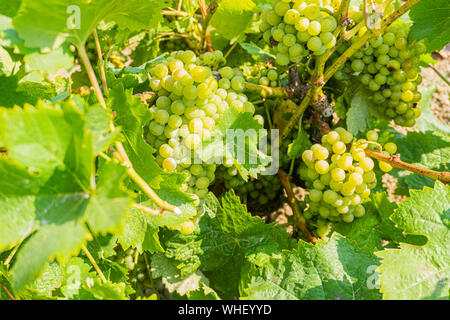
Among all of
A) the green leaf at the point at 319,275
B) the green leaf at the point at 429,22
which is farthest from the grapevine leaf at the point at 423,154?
the green leaf at the point at 319,275

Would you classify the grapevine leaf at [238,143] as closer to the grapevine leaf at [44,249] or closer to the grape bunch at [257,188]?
the grape bunch at [257,188]

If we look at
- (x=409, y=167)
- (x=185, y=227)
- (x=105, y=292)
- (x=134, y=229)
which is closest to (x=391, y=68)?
(x=409, y=167)

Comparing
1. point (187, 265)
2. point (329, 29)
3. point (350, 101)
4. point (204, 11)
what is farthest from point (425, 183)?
point (204, 11)

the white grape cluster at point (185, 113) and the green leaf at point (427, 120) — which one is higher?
the white grape cluster at point (185, 113)

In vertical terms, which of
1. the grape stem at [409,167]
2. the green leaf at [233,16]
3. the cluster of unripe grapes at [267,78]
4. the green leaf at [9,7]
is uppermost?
the green leaf at [9,7]

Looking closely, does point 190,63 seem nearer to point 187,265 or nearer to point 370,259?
point 187,265

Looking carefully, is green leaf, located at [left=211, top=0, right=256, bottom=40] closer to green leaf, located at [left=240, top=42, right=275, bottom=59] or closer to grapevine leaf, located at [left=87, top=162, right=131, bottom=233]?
green leaf, located at [left=240, top=42, right=275, bottom=59]
